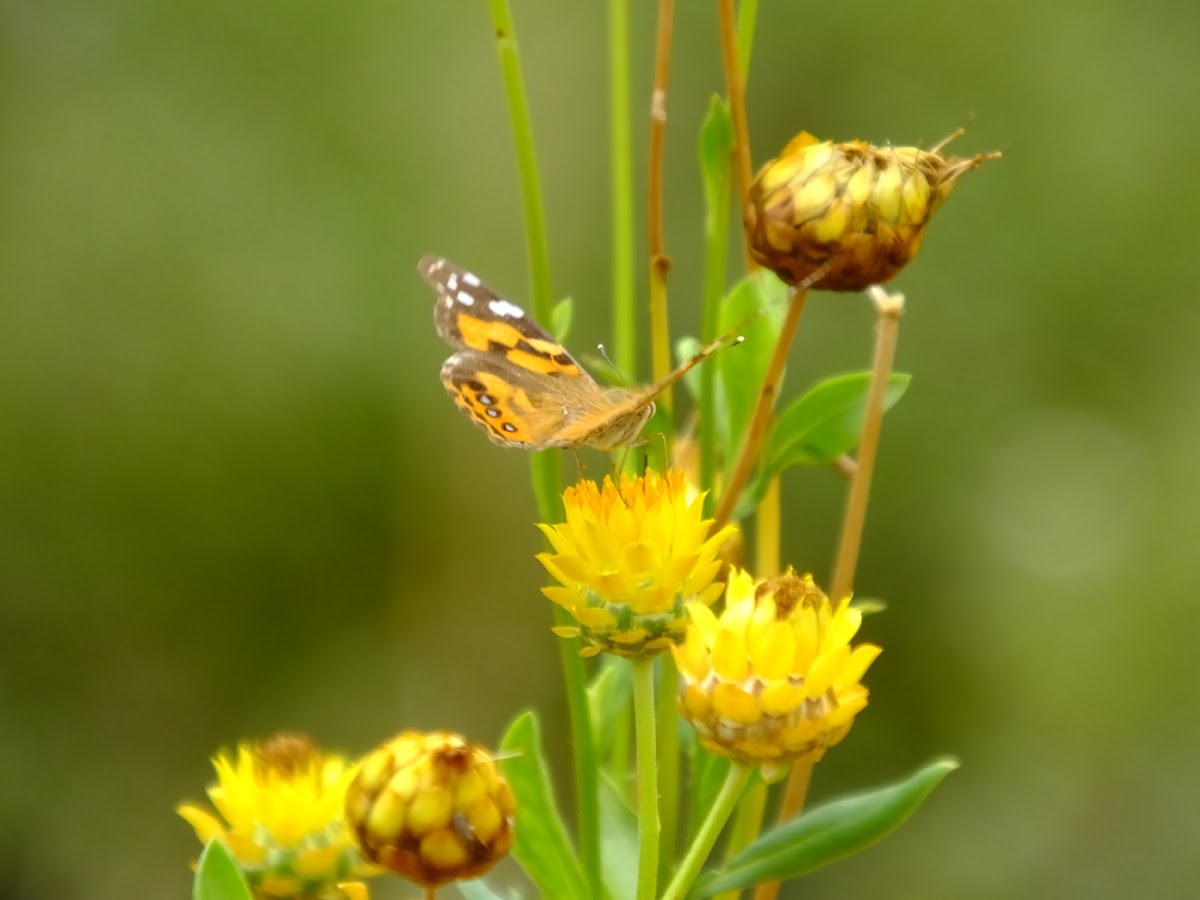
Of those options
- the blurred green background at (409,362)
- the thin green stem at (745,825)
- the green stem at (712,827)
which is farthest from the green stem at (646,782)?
the blurred green background at (409,362)

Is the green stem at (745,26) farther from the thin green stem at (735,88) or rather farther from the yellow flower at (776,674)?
the yellow flower at (776,674)

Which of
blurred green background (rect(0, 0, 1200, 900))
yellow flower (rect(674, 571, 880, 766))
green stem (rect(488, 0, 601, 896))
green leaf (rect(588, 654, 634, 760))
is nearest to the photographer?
yellow flower (rect(674, 571, 880, 766))

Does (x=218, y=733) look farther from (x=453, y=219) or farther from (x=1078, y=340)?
(x=1078, y=340)

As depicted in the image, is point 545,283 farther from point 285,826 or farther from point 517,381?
point 285,826

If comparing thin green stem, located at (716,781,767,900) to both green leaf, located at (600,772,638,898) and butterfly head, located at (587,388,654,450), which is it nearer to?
green leaf, located at (600,772,638,898)

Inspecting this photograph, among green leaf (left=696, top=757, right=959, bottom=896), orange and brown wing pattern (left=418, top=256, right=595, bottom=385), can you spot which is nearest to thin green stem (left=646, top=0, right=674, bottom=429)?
orange and brown wing pattern (left=418, top=256, right=595, bottom=385)

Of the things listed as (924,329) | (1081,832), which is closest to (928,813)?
(1081,832)

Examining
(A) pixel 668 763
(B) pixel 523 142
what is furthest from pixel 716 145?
(A) pixel 668 763
